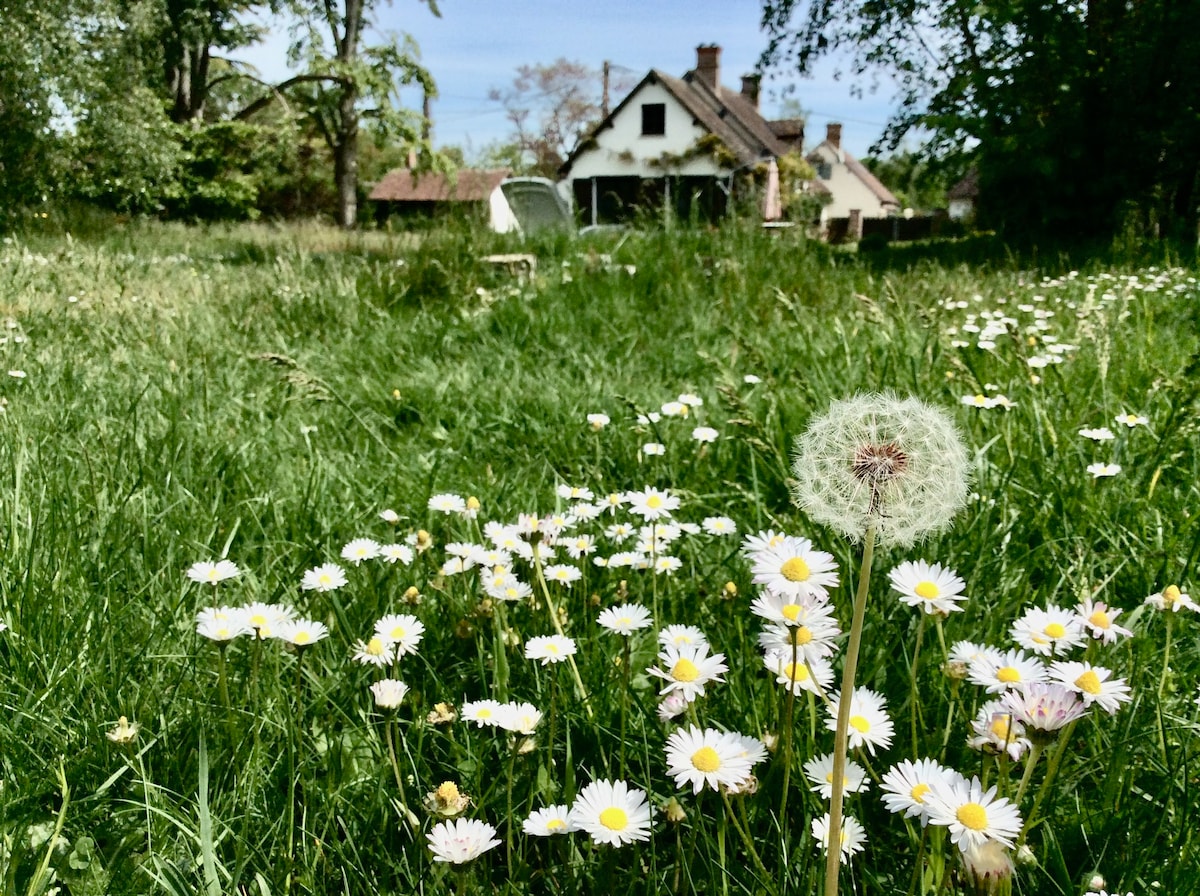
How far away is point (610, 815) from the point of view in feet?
3.35

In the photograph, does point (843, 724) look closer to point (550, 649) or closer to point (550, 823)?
point (550, 823)

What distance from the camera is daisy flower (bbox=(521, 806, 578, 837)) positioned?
1043 mm

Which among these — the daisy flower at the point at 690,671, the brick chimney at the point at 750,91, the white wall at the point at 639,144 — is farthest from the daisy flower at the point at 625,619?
the brick chimney at the point at 750,91

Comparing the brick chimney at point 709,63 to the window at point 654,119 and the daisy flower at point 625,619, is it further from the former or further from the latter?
the daisy flower at point 625,619

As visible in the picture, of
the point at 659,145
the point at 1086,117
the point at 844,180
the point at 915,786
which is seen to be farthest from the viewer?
the point at 844,180

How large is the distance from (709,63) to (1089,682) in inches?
1789

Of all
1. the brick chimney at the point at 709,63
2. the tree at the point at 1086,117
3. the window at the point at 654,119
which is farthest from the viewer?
the brick chimney at the point at 709,63

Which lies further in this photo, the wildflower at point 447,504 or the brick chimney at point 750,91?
the brick chimney at point 750,91

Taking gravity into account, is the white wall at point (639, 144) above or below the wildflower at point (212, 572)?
above

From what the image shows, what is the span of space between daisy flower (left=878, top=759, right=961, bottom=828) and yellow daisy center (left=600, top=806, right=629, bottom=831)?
0.98ft

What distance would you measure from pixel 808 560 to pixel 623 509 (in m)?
1.42

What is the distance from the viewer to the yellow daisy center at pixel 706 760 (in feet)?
3.18

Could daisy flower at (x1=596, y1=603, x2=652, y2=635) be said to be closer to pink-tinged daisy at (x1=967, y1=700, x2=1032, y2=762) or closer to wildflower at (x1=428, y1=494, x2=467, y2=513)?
pink-tinged daisy at (x1=967, y1=700, x2=1032, y2=762)

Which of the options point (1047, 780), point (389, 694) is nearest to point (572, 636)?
point (389, 694)
